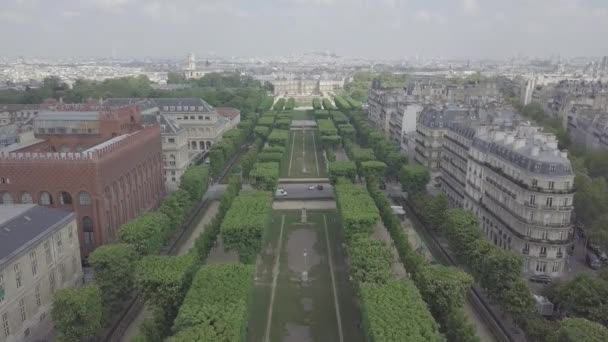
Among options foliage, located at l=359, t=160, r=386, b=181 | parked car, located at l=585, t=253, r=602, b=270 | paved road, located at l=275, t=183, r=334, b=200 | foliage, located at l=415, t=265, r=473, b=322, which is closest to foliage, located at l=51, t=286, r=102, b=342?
foliage, located at l=415, t=265, r=473, b=322

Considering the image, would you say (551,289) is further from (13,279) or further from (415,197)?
(13,279)

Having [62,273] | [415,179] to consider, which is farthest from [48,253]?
[415,179]

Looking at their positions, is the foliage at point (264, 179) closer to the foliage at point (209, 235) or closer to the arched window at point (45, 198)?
the foliage at point (209, 235)

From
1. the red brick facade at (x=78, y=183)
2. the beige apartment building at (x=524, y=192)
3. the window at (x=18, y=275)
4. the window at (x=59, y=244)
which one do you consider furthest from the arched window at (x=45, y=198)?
the beige apartment building at (x=524, y=192)

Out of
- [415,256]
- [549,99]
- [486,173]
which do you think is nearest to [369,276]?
[415,256]

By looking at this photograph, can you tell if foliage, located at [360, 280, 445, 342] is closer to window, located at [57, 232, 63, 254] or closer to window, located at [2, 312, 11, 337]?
window, located at [2, 312, 11, 337]
